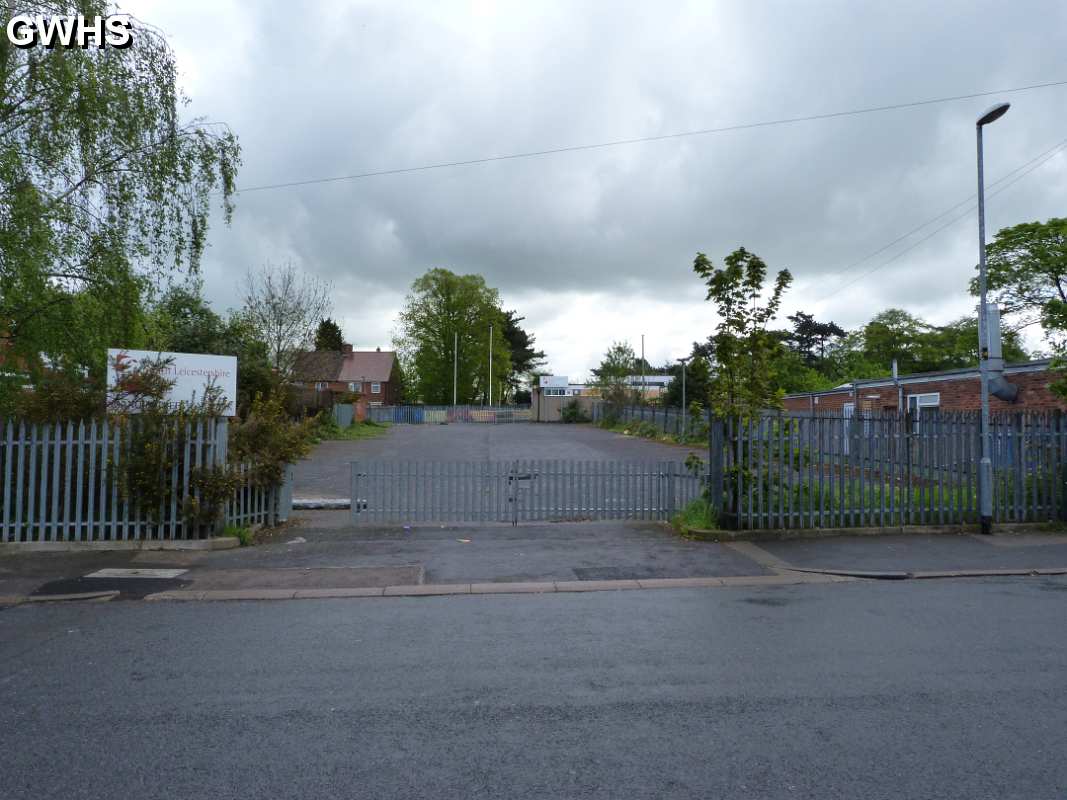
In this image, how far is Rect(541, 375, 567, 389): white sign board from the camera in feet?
266

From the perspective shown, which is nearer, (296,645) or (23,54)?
(296,645)

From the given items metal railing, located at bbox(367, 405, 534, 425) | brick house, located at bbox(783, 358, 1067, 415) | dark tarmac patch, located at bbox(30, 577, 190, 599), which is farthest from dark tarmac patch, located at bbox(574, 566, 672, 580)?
metal railing, located at bbox(367, 405, 534, 425)

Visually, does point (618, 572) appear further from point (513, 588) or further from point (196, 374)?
point (196, 374)

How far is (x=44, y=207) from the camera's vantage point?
35.9 feet

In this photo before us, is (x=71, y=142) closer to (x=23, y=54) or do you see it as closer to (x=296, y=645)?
(x=23, y=54)

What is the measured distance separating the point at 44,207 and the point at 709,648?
1088 centimetres

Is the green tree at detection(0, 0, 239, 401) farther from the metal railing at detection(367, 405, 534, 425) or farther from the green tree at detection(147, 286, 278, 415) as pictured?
the metal railing at detection(367, 405, 534, 425)

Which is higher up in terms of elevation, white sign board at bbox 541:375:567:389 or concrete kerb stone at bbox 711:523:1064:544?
white sign board at bbox 541:375:567:389

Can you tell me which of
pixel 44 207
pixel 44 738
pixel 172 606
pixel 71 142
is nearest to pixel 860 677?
pixel 44 738

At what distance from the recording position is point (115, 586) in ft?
27.9

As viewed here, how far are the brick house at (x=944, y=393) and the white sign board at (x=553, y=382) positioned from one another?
167 feet

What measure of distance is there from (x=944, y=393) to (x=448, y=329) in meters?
64.1

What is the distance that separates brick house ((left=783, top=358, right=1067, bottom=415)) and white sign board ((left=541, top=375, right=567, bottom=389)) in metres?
50.8

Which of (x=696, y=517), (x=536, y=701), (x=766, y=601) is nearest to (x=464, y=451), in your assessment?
(x=696, y=517)
